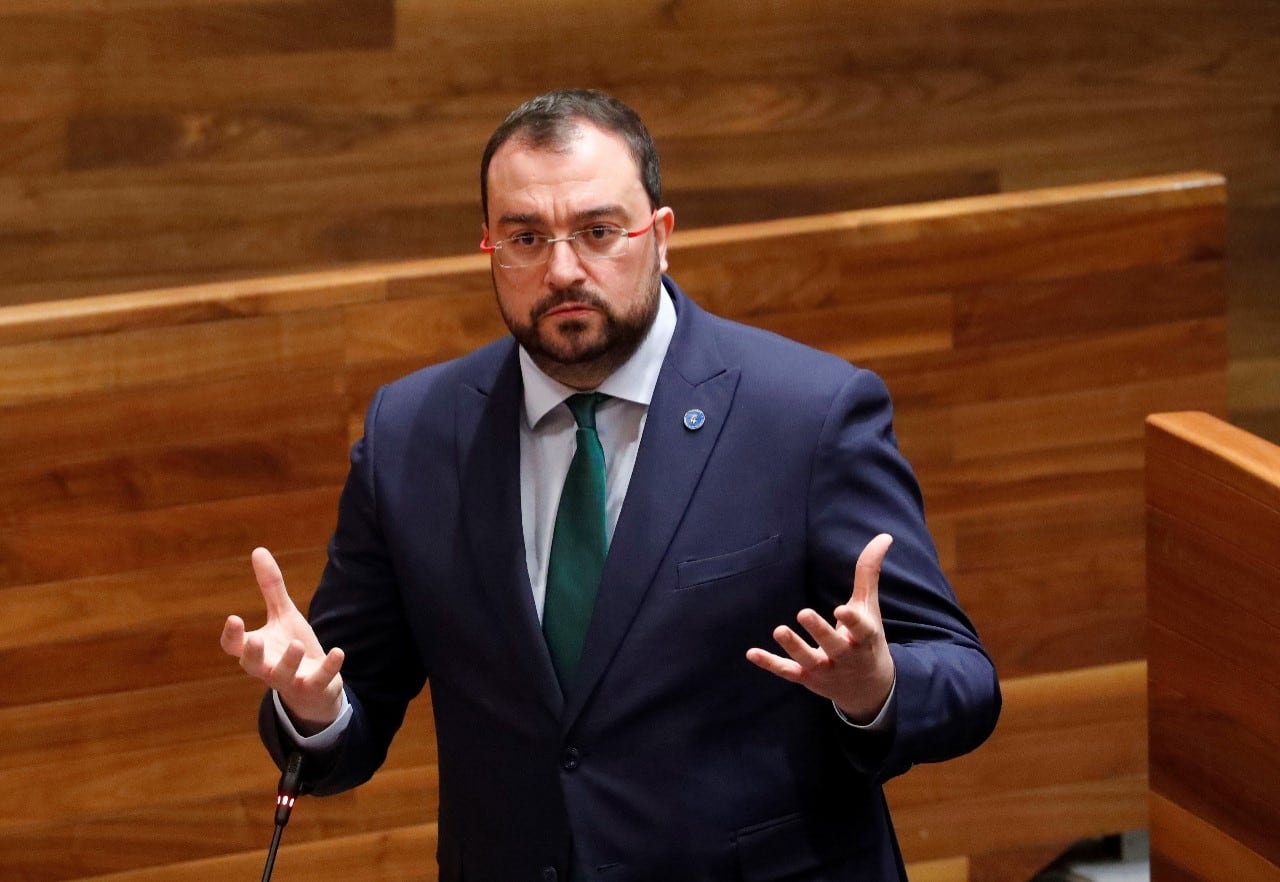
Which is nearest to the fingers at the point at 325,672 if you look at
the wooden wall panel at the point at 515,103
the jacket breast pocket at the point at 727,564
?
the jacket breast pocket at the point at 727,564

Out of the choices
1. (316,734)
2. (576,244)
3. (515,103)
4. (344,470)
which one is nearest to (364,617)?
(316,734)

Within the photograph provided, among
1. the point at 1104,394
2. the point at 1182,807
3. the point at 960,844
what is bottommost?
the point at 960,844

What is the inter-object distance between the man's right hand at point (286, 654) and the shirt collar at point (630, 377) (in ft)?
0.34

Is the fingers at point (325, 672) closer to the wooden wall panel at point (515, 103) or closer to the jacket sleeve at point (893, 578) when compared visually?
the jacket sleeve at point (893, 578)

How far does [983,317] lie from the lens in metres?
0.99

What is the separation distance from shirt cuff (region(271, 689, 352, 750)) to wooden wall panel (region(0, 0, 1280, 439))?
1.36 ft

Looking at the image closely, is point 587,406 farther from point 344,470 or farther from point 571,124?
point 344,470

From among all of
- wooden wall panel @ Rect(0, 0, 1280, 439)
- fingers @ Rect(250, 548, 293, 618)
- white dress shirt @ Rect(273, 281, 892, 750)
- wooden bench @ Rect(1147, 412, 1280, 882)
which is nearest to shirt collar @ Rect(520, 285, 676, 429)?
white dress shirt @ Rect(273, 281, 892, 750)

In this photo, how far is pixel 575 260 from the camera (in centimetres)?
61

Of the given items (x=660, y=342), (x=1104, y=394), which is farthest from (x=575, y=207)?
(x=1104, y=394)

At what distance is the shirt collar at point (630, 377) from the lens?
2.06 ft

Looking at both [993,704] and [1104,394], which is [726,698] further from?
[1104,394]

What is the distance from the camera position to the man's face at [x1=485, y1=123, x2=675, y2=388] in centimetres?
61

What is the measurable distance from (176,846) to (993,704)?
1.63 ft
